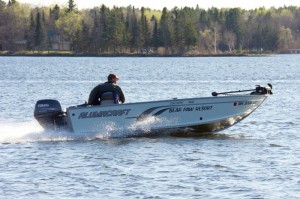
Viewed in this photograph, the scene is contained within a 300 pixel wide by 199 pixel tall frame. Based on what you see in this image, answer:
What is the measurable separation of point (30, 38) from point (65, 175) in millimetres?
176607

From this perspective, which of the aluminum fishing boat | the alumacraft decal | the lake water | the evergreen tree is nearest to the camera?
the lake water

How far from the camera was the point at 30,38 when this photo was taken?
7697 inches

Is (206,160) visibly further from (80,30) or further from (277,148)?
(80,30)

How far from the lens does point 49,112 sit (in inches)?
1011

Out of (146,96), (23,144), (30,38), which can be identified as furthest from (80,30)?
(23,144)

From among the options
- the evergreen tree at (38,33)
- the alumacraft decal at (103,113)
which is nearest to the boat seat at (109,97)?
the alumacraft decal at (103,113)

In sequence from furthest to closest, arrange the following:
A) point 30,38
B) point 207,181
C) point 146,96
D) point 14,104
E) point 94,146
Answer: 1. point 30,38
2. point 146,96
3. point 14,104
4. point 94,146
5. point 207,181

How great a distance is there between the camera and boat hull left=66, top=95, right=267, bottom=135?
1006 inches

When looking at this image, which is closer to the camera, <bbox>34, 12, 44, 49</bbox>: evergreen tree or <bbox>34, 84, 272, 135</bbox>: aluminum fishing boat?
<bbox>34, 84, 272, 135</bbox>: aluminum fishing boat

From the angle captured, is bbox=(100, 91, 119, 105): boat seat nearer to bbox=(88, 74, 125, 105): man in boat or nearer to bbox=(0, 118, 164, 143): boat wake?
bbox=(88, 74, 125, 105): man in boat

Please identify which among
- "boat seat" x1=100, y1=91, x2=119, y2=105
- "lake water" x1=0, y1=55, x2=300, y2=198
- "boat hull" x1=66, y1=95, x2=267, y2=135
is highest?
"boat seat" x1=100, y1=91, x2=119, y2=105

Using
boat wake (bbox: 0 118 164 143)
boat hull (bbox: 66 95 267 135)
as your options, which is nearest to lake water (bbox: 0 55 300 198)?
boat wake (bbox: 0 118 164 143)

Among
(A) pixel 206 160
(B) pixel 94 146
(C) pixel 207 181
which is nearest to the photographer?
(C) pixel 207 181

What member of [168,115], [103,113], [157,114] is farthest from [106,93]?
[168,115]
